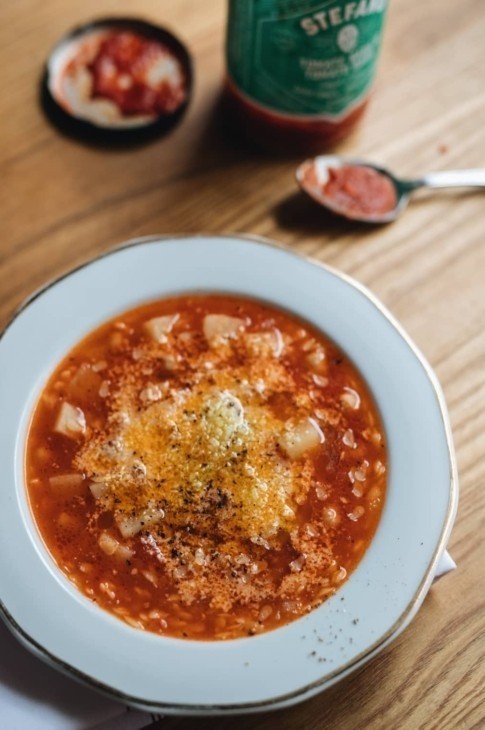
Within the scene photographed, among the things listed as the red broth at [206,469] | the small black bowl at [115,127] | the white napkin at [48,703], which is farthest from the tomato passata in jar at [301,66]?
the white napkin at [48,703]

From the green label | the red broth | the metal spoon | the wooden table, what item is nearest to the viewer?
the red broth

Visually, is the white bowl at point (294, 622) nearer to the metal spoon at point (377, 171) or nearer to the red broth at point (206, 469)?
the red broth at point (206, 469)

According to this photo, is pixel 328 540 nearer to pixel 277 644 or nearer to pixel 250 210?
pixel 277 644

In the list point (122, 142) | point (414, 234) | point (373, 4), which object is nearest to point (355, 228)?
point (414, 234)

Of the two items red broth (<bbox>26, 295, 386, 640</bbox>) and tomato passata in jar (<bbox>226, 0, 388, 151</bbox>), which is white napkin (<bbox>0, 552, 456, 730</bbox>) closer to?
red broth (<bbox>26, 295, 386, 640</bbox>)

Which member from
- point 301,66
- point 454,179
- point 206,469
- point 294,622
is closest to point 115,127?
point 301,66

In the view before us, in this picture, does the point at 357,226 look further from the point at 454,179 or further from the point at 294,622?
the point at 294,622

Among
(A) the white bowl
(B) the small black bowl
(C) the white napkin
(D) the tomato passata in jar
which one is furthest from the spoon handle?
(C) the white napkin
